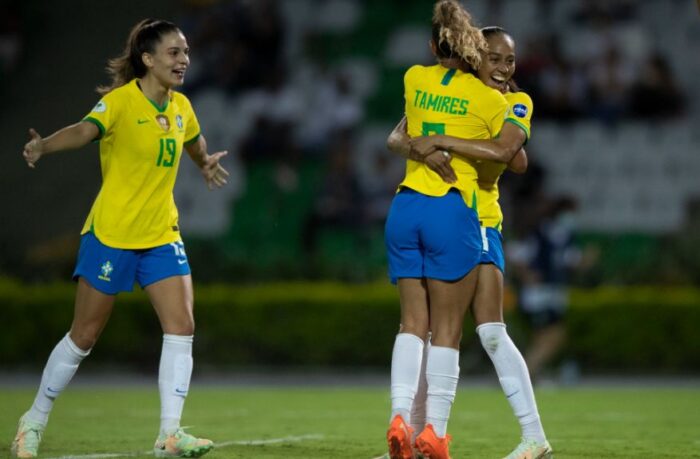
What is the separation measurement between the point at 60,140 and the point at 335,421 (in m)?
4.35

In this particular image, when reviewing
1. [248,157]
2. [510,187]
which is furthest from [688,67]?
[248,157]

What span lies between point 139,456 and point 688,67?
16249mm

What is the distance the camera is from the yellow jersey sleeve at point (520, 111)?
7324 millimetres

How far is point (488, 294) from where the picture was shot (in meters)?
7.39

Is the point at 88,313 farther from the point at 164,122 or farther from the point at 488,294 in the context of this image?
the point at 488,294

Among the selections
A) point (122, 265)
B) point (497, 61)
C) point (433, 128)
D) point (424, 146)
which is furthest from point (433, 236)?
point (122, 265)

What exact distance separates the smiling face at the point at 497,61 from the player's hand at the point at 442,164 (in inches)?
21.2

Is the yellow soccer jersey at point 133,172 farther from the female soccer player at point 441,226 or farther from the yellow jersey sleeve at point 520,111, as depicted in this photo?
the yellow jersey sleeve at point 520,111

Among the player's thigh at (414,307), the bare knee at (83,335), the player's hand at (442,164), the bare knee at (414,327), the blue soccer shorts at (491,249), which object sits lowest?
the bare knee at (83,335)

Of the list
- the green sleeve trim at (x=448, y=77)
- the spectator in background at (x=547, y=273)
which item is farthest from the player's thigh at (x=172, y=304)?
the spectator in background at (x=547, y=273)

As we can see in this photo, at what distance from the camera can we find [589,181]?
20.8 metres

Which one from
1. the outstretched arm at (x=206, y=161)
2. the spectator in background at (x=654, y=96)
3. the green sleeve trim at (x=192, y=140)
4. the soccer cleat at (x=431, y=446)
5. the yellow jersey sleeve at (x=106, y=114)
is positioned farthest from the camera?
the spectator in background at (x=654, y=96)

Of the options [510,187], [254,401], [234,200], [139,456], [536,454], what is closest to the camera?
[536,454]

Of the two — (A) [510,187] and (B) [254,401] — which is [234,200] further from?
(B) [254,401]
